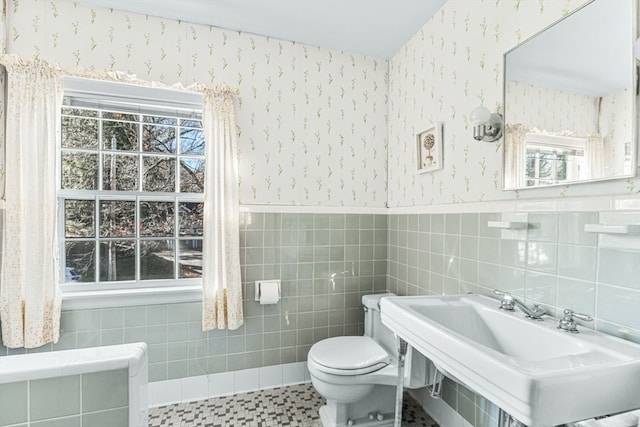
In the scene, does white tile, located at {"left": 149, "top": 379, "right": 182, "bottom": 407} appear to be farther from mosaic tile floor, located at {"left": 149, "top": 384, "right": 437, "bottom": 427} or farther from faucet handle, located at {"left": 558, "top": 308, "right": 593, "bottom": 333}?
faucet handle, located at {"left": 558, "top": 308, "right": 593, "bottom": 333}

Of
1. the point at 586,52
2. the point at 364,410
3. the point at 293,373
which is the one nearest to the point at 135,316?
the point at 293,373

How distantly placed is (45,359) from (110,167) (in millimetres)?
1549

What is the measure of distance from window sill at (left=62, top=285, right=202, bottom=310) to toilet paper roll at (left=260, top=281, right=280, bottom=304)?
42cm

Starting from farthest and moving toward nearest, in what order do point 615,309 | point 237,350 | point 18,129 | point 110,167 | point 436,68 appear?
point 237,350
point 110,167
point 436,68
point 18,129
point 615,309

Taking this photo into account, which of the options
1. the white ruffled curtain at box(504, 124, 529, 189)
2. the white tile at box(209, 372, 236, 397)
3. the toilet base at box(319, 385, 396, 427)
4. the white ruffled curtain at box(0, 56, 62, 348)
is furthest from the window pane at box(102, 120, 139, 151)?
the white ruffled curtain at box(504, 124, 529, 189)

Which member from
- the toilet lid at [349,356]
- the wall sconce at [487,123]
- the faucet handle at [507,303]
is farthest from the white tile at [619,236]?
the toilet lid at [349,356]

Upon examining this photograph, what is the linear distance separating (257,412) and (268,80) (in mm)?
2240

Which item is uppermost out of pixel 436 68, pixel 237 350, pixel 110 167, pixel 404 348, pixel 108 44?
pixel 108 44

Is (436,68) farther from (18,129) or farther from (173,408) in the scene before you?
(173,408)

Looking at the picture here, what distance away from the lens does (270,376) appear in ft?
7.30

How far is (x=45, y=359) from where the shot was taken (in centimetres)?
83

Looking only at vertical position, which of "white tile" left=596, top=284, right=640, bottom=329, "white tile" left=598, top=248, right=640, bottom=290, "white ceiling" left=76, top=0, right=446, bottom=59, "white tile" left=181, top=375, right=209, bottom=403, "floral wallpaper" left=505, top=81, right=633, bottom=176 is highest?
"white ceiling" left=76, top=0, right=446, bottom=59

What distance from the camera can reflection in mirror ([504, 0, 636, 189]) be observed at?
1022 millimetres

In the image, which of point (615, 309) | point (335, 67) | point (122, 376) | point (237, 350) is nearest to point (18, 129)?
point (122, 376)
